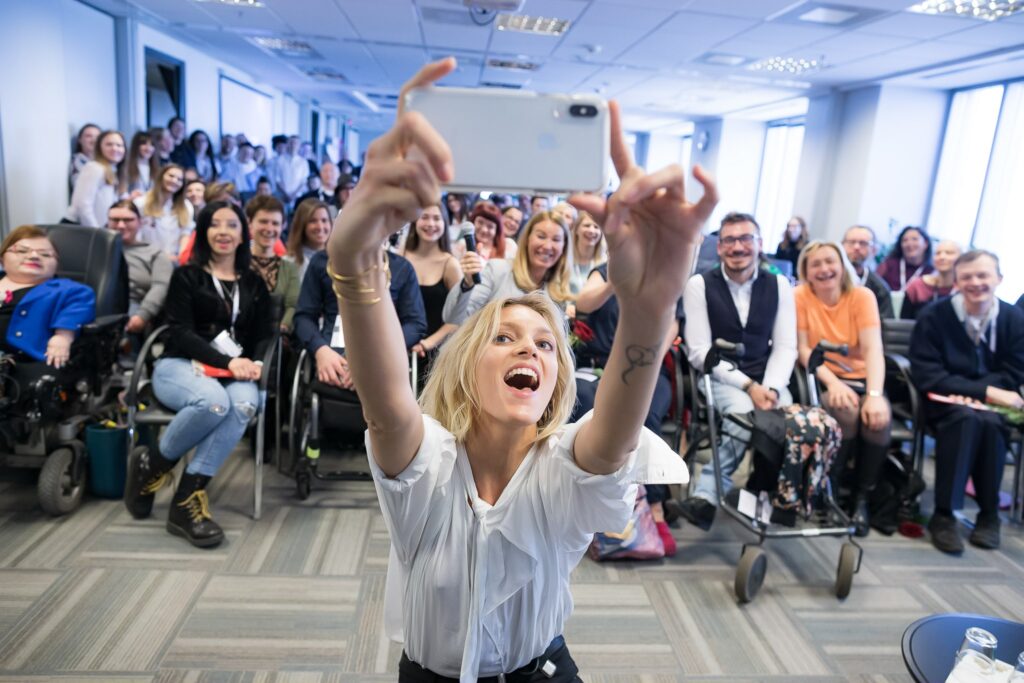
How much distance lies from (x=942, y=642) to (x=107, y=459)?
295cm

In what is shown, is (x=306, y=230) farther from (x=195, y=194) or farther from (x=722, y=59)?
Answer: (x=722, y=59)

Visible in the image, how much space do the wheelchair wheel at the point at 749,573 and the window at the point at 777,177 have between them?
387 inches

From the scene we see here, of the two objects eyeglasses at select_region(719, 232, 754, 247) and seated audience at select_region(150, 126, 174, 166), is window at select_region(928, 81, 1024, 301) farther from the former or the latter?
seated audience at select_region(150, 126, 174, 166)

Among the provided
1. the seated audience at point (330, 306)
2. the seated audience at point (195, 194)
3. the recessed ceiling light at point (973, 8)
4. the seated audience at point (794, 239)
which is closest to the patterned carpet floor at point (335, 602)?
the seated audience at point (330, 306)

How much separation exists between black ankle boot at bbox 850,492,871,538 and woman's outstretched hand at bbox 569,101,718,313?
8.03 feet

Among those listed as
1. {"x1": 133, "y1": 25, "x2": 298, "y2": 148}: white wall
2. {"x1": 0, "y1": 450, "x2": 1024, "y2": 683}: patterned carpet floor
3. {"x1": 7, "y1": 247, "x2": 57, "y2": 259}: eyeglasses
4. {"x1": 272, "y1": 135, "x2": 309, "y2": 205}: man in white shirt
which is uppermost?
{"x1": 133, "y1": 25, "x2": 298, "y2": 148}: white wall

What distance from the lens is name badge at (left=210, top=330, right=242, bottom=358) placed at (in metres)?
2.74

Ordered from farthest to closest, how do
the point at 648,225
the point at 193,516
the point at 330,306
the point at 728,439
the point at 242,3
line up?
the point at 242,3, the point at 330,306, the point at 728,439, the point at 193,516, the point at 648,225

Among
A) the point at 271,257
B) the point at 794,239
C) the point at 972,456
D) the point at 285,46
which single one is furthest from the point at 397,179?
the point at 285,46

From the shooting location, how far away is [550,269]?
9.73 ft

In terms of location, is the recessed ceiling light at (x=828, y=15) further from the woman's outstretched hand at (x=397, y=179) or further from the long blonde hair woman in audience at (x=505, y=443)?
the woman's outstretched hand at (x=397, y=179)

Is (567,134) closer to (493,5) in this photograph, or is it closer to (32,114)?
(493,5)

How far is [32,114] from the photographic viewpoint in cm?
512

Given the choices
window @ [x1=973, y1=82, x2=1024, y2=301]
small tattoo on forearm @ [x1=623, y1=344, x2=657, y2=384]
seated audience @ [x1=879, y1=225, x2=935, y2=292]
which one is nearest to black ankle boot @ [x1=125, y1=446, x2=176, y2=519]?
small tattoo on forearm @ [x1=623, y1=344, x2=657, y2=384]
